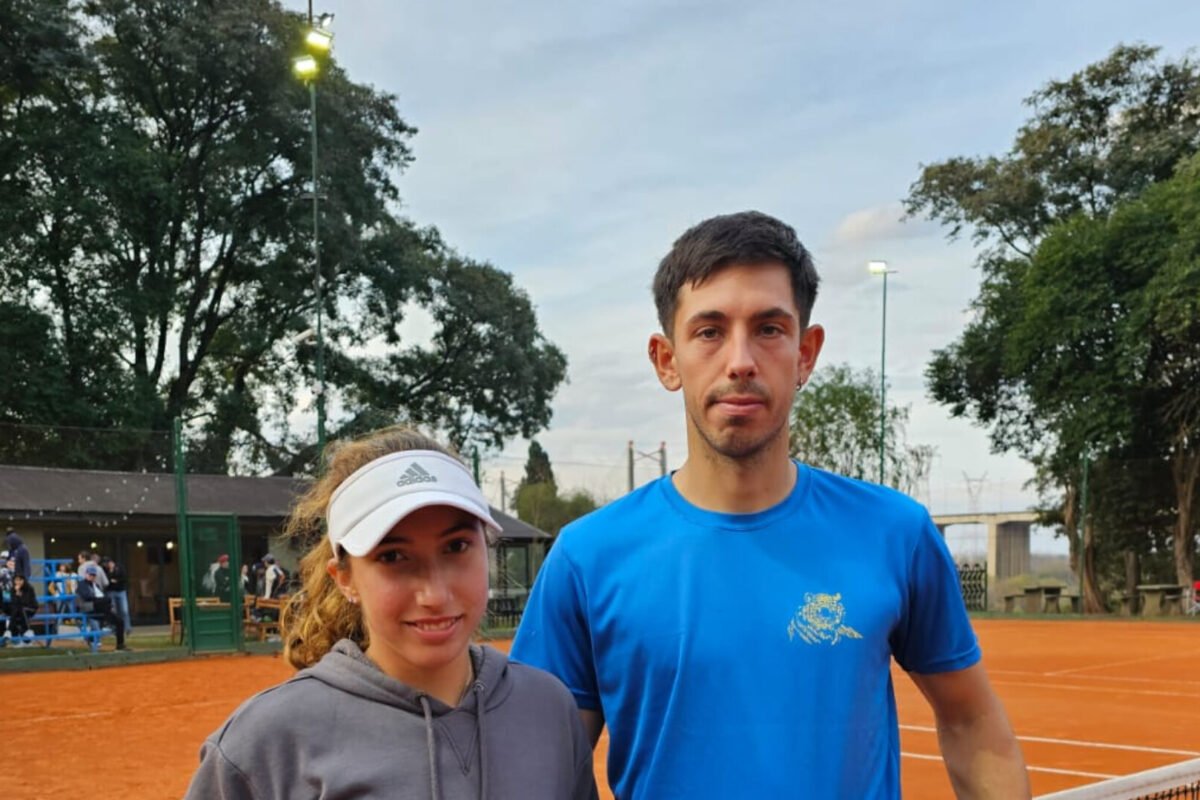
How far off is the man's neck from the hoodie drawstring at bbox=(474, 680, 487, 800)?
1.65 feet

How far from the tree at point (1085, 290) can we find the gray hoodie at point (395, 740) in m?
27.3

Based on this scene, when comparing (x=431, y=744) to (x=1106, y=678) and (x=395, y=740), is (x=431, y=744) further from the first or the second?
(x=1106, y=678)

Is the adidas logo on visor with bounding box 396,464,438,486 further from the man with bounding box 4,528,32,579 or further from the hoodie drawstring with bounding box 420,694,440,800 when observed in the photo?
the man with bounding box 4,528,32,579

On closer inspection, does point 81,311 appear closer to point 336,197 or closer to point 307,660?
point 336,197

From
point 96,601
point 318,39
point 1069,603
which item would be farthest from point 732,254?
point 1069,603

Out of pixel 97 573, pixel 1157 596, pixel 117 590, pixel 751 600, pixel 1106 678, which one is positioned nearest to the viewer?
pixel 751 600

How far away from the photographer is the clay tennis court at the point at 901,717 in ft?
27.5

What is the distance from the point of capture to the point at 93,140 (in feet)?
94.7

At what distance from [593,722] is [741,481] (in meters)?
0.54

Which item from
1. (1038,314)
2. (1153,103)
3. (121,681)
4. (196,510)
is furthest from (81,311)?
(1153,103)

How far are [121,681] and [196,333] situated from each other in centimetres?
2028

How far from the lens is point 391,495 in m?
1.94

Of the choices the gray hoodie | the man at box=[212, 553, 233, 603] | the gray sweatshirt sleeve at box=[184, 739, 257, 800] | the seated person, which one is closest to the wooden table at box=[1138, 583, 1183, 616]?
the man at box=[212, 553, 233, 603]

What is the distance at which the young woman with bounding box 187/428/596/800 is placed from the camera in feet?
5.89
